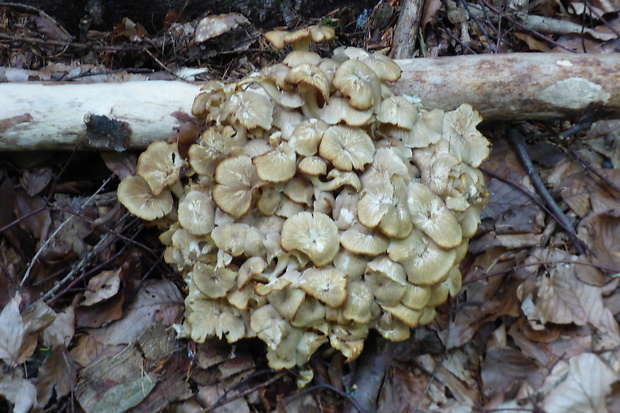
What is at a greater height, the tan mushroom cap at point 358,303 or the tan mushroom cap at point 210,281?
the tan mushroom cap at point 358,303

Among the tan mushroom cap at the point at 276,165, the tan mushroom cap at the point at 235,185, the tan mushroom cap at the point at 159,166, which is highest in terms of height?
the tan mushroom cap at the point at 276,165

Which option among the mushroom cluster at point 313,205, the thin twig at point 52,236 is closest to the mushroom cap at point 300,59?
the mushroom cluster at point 313,205

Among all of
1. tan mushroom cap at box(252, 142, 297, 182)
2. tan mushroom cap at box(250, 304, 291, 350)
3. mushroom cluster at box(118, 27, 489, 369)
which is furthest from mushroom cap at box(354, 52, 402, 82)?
tan mushroom cap at box(250, 304, 291, 350)

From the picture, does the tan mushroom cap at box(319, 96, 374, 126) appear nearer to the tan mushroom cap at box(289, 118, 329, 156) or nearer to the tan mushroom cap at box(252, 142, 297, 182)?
the tan mushroom cap at box(289, 118, 329, 156)

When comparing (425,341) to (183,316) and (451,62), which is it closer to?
(183,316)

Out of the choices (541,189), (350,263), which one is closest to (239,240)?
(350,263)

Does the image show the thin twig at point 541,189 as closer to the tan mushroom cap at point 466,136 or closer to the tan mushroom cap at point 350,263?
the tan mushroom cap at point 466,136

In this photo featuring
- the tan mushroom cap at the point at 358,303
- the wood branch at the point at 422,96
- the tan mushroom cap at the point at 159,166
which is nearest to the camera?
the tan mushroom cap at the point at 358,303
